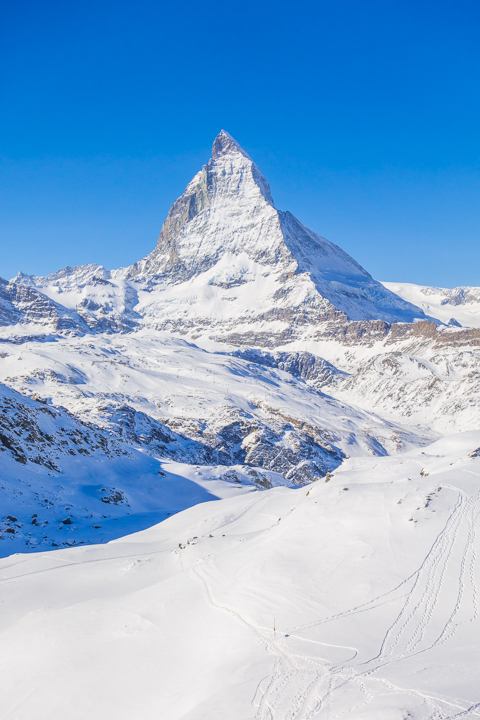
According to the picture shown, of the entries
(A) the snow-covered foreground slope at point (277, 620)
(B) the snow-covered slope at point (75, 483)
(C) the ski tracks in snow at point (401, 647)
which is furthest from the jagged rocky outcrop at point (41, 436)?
(C) the ski tracks in snow at point (401, 647)

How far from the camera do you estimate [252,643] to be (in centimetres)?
973

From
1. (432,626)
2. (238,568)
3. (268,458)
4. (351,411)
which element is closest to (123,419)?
(268,458)

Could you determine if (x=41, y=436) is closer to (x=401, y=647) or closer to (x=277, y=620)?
(x=277, y=620)

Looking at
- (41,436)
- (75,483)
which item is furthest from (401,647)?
(41,436)

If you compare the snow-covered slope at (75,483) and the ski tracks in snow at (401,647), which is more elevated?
the ski tracks in snow at (401,647)

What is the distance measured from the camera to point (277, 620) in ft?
34.8

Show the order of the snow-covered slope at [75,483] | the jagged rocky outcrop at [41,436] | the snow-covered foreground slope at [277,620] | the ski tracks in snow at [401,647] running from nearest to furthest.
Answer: the ski tracks in snow at [401,647], the snow-covered foreground slope at [277,620], the snow-covered slope at [75,483], the jagged rocky outcrop at [41,436]

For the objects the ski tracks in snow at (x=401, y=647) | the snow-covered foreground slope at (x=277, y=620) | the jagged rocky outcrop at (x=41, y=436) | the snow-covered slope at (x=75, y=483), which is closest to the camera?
the ski tracks in snow at (x=401, y=647)


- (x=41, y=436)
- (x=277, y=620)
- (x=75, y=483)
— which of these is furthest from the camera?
(x=41, y=436)

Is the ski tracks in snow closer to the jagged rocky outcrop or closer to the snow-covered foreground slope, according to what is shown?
the snow-covered foreground slope

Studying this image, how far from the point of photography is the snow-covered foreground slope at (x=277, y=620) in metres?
7.84

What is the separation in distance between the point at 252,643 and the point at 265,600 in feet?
5.98

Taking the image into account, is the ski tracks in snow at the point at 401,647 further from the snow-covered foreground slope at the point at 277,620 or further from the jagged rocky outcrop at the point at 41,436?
the jagged rocky outcrop at the point at 41,436

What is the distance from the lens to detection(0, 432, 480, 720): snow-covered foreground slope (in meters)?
7.84
